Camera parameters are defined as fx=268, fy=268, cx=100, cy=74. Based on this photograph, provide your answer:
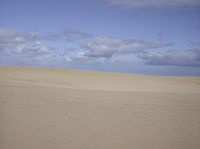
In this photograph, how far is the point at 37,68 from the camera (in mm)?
28516

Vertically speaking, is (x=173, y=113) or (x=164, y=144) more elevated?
(x=164, y=144)

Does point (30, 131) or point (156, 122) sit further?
point (156, 122)

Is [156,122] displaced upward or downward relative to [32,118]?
downward

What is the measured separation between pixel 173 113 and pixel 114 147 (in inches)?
151

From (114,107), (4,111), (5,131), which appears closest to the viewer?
(5,131)

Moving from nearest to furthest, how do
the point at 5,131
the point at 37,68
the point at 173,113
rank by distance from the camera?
the point at 5,131 → the point at 173,113 → the point at 37,68

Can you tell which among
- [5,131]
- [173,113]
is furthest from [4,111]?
[173,113]

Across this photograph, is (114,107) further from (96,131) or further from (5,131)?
(5,131)

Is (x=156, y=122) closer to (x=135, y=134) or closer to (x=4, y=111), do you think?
(x=135, y=134)

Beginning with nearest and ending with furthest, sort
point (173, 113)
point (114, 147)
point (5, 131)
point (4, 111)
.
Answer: point (114, 147) → point (5, 131) → point (4, 111) → point (173, 113)

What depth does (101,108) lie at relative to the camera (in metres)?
8.27

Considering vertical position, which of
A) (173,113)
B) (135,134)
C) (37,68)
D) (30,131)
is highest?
(30,131)

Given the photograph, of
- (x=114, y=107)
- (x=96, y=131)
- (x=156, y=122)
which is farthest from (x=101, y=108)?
(x=96, y=131)

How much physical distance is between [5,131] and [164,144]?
120 inches
